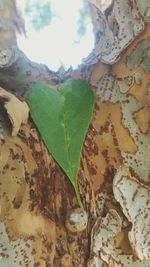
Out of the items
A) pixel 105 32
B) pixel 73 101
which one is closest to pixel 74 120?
pixel 73 101

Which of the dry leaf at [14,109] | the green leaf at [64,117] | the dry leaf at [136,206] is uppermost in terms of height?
the dry leaf at [14,109]

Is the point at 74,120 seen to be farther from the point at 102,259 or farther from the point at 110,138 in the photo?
the point at 102,259

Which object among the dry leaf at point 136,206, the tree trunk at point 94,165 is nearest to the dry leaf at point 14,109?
the tree trunk at point 94,165

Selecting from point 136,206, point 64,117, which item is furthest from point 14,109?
point 136,206

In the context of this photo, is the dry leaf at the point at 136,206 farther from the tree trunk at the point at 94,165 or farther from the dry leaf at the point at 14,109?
the dry leaf at the point at 14,109

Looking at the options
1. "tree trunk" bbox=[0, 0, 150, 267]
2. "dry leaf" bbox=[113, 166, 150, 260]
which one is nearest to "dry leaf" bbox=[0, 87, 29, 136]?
"tree trunk" bbox=[0, 0, 150, 267]

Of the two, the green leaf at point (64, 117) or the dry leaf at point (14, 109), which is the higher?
the dry leaf at point (14, 109)

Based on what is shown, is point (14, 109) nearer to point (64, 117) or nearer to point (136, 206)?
point (64, 117)
